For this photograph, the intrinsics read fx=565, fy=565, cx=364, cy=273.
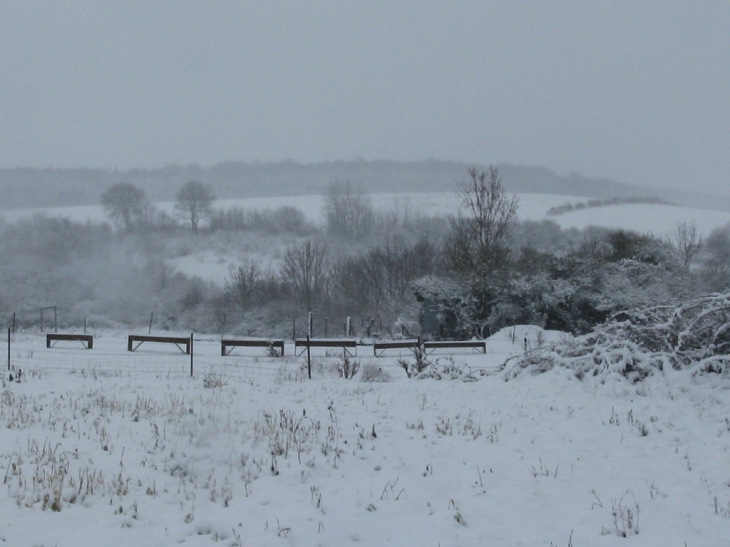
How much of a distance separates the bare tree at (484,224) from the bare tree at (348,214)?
41458 mm

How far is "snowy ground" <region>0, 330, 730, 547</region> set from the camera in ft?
17.3

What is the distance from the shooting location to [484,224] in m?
31.9

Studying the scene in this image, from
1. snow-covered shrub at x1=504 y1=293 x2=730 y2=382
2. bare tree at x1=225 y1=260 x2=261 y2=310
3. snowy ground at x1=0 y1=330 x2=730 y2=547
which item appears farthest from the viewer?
bare tree at x1=225 y1=260 x2=261 y2=310

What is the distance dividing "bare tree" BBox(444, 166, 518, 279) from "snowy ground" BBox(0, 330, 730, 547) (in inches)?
791

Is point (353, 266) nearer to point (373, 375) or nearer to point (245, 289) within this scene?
point (245, 289)

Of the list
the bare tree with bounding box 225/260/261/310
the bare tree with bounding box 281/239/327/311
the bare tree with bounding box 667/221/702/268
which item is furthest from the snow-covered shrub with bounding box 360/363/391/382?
the bare tree with bounding box 667/221/702/268

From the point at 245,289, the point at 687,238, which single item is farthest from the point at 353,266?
the point at 687,238

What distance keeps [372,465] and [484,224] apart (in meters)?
Result: 26.2

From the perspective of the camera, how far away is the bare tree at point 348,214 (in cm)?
7394

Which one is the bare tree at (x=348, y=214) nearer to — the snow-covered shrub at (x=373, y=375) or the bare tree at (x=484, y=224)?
the bare tree at (x=484, y=224)

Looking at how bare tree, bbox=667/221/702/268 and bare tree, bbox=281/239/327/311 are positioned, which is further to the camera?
bare tree, bbox=667/221/702/268

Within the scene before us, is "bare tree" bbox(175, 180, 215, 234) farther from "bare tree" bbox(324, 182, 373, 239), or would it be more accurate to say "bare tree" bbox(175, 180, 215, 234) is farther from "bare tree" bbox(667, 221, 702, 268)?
"bare tree" bbox(667, 221, 702, 268)

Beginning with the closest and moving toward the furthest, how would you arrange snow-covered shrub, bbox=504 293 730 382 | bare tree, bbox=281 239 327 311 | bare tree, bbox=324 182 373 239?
snow-covered shrub, bbox=504 293 730 382, bare tree, bbox=281 239 327 311, bare tree, bbox=324 182 373 239

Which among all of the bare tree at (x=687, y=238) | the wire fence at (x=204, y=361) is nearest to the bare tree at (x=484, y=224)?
the wire fence at (x=204, y=361)
